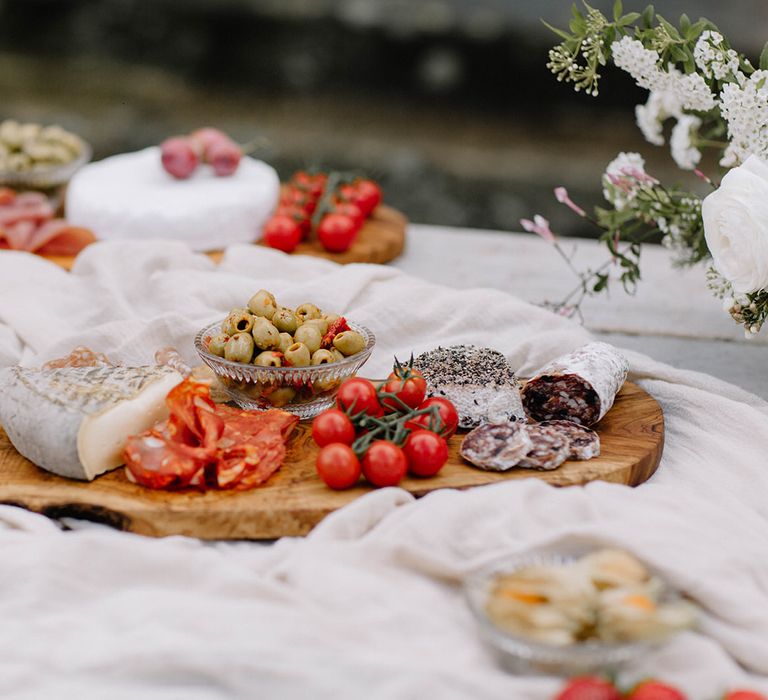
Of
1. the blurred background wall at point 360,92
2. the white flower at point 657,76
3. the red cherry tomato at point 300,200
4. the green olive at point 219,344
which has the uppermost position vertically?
the white flower at point 657,76

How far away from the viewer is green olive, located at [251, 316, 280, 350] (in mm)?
2203

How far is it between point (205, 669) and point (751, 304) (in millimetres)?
1366

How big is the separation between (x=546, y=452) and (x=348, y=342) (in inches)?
19.0

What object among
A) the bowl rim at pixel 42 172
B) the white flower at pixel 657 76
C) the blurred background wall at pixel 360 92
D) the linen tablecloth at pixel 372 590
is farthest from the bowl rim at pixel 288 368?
the blurred background wall at pixel 360 92

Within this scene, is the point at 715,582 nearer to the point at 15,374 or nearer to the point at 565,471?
the point at 565,471

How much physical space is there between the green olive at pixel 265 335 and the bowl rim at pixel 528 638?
719 millimetres

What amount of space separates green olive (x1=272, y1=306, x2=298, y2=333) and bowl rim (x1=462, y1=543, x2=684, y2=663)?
76cm

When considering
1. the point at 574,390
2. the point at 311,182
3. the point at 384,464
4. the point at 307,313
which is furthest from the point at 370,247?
the point at 384,464

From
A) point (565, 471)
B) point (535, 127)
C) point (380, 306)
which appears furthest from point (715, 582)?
point (535, 127)

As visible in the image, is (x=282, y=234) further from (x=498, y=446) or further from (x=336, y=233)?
(x=498, y=446)

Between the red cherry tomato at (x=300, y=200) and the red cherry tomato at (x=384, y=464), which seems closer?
the red cherry tomato at (x=384, y=464)

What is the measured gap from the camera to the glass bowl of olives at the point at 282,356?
220 centimetres

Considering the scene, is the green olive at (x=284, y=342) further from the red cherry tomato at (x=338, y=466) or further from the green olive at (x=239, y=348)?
the red cherry tomato at (x=338, y=466)

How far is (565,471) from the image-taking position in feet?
6.68
